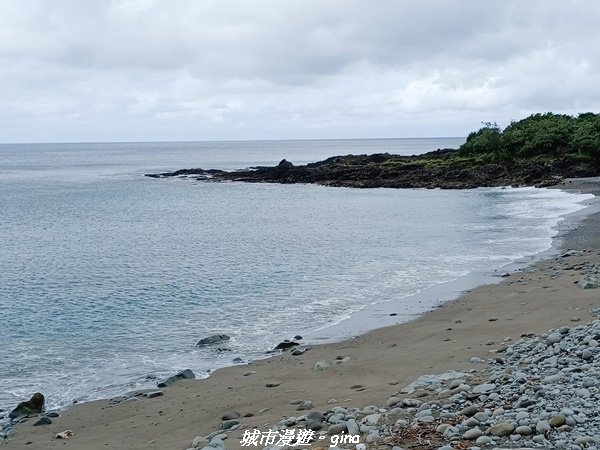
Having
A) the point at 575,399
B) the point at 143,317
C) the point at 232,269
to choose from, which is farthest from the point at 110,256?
the point at 575,399

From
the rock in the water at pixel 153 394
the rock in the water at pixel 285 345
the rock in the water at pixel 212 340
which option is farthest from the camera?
the rock in the water at pixel 212 340

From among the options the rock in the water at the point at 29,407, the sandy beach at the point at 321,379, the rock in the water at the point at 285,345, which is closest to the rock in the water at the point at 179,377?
the sandy beach at the point at 321,379

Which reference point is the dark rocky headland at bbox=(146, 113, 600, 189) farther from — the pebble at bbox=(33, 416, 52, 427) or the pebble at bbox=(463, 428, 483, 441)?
the pebble at bbox=(463, 428, 483, 441)

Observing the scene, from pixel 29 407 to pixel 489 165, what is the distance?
253ft

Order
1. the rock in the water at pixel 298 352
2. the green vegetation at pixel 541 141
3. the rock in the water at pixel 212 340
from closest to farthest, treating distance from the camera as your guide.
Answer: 1. the rock in the water at pixel 298 352
2. the rock in the water at pixel 212 340
3. the green vegetation at pixel 541 141

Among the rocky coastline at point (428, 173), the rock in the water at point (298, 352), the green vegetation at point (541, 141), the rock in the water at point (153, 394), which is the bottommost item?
the rock in the water at point (153, 394)

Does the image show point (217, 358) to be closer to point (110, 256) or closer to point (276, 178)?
point (110, 256)

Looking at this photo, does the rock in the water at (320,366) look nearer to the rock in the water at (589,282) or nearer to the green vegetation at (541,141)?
the rock in the water at (589,282)

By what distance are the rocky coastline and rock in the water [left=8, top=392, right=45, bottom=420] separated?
6535cm

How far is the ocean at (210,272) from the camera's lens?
17.5m

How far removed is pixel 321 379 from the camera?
13555mm

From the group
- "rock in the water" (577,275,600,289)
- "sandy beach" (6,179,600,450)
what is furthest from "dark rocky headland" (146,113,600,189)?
"sandy beach" (6,179,600,450)

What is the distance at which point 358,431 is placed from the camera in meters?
8.65

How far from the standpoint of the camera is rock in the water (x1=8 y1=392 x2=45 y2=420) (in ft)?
43.4
